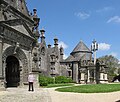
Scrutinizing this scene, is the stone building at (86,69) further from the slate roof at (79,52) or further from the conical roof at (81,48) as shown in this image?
the conical roof at (81,48)

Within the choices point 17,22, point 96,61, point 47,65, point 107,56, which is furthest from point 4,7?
point 107,56

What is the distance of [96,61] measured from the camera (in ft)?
155

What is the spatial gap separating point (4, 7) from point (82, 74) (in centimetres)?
2730

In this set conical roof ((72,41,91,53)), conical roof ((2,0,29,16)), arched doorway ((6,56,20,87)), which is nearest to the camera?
arched doorway ((6,56,20,87))

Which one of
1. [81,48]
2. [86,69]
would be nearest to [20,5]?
[86,69]

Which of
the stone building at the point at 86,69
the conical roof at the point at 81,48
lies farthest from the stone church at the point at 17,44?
the conical roof at the point at 81,48

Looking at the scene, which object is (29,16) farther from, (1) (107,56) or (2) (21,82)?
(1) (107,56)

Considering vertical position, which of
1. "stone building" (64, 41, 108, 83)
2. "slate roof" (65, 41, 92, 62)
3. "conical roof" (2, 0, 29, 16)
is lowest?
"stone building" (64, 41, 108, 83)

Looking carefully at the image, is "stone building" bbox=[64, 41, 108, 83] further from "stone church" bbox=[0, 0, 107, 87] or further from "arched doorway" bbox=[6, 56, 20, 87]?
"arched doorway" bbox=[6, 56, 20, 87]

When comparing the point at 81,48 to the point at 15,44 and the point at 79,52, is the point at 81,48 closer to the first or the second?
the point at 79,52

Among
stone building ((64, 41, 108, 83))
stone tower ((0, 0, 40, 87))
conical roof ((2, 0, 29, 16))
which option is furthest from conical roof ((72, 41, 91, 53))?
stone tower ((0, 0, 40, 87))

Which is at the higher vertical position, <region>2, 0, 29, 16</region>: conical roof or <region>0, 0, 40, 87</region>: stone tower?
<region>2, 0, 29, 16</region>: conical roof

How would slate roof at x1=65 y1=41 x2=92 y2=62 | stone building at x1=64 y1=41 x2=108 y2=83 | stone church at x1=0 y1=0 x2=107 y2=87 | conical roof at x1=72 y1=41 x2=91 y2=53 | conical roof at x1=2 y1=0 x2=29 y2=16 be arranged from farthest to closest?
conical roof at x1=72 y1=41 x2=91 y2=53
slate roof at x1=65 y1=41 x2=92 y2=62
stone building at x1=64 y1=41 x2=108 y2=83
conical roof at x1=2 y1=0 x2=29 y2=16
stone church at x1=0 y1=0 x2=107 y2=87

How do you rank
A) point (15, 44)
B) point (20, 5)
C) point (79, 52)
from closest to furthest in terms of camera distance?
point (15, 44), point (20, 5), point (79, 52)
